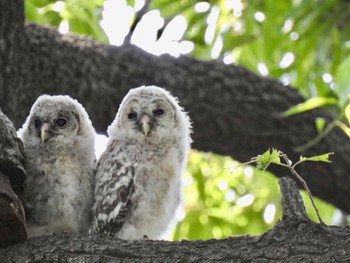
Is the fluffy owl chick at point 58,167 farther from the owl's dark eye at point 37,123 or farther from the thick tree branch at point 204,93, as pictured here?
the thick tree branch at point 204,93

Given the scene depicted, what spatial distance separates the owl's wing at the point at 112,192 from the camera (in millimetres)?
3369

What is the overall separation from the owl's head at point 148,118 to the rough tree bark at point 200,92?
0.87 meters

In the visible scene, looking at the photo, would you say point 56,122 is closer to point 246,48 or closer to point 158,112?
point 158,112

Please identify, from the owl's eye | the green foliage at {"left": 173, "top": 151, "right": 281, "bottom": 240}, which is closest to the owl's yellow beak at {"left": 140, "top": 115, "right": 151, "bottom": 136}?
the owl's eye

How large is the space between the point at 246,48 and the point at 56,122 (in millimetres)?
2711

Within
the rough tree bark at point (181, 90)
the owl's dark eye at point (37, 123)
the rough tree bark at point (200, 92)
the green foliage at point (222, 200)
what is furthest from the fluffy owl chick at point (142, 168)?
the green foliage at point (222, 200)

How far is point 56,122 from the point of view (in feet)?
11.9

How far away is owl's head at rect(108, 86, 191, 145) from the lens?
148 inches

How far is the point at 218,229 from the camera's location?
246 inches

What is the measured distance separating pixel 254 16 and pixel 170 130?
2276 mm

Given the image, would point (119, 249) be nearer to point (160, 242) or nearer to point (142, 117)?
point (160, 242)

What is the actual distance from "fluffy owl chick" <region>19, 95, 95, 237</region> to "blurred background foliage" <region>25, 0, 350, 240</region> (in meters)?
1.46

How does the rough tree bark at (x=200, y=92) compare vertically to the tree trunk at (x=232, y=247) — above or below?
above

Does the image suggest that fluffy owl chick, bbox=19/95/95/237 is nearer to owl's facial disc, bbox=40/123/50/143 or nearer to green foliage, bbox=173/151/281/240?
owl's facial disc, bbox=40/123/50/143
